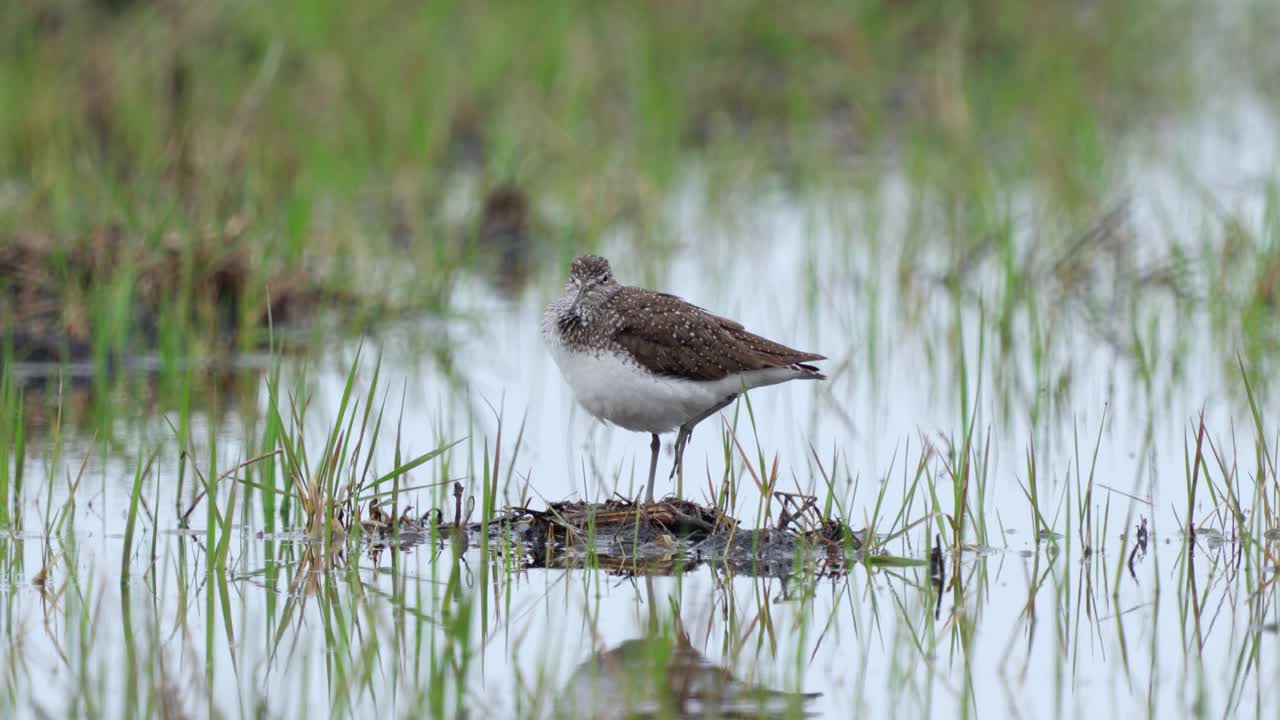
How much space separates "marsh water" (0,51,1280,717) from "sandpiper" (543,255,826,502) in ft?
0.88

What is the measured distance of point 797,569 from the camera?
6133 mm

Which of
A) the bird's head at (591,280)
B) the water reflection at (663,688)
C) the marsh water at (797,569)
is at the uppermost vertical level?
the bird's head at (591,280)

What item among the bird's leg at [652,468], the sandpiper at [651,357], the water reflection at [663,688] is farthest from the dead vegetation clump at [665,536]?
the water reflection at [663,688]

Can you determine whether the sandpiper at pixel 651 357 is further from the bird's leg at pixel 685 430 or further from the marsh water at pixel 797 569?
the marsh water at pixel 797 569

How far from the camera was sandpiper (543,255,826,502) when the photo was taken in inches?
268

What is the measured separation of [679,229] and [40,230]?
4.37m

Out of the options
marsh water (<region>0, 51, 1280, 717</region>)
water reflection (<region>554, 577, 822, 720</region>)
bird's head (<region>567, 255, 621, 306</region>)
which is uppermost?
bird's head (<region>567, 255, 621, 306</region>)

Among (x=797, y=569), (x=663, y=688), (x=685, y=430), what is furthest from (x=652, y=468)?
(x=663, y=688)

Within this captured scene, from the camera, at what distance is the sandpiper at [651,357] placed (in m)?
6.81

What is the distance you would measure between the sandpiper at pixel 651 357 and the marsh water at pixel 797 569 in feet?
0.88

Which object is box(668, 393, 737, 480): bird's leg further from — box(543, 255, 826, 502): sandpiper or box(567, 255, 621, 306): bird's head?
box(567, 255, 621, 306): bird's head

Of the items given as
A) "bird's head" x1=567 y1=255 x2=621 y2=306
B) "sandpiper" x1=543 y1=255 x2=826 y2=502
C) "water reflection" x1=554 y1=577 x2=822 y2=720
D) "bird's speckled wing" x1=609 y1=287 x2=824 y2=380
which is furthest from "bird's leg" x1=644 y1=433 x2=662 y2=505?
"water reflection" x1=554 y1=577 x2=822 y2=720

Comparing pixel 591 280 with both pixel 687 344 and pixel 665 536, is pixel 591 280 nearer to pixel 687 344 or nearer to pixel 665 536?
pixel 687 344

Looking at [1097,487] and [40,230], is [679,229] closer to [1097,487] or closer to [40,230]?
[40,230]
